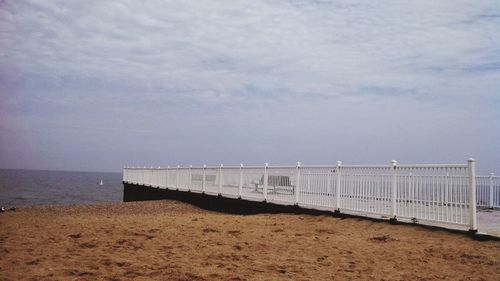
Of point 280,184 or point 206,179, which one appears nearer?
point 280,184

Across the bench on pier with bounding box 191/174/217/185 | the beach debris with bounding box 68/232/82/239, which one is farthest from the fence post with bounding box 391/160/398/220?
the bench on pier with bounding box 191/174/217/185

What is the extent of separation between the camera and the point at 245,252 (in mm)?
8430

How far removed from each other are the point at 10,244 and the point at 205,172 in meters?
13.0

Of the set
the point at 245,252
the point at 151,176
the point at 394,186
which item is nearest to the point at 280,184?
the point at 394,186

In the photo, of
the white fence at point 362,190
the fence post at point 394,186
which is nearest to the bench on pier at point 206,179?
the white fence at point 362,190

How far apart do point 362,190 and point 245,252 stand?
4978mm

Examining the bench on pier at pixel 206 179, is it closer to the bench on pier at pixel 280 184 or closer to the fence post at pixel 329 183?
the bench on pier at pixel 280 184

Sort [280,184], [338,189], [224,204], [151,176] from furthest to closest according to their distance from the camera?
[151,176]
[224,204]
[280,184]
[338,189]

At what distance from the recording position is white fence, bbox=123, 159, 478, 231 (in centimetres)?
982

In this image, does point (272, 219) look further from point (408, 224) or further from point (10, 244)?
point (10, 244)

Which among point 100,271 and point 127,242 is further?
point 127,242

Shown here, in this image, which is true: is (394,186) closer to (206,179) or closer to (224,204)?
(224,204)

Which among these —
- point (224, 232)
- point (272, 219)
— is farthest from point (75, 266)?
point (272, 219)

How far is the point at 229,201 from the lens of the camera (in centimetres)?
1831
